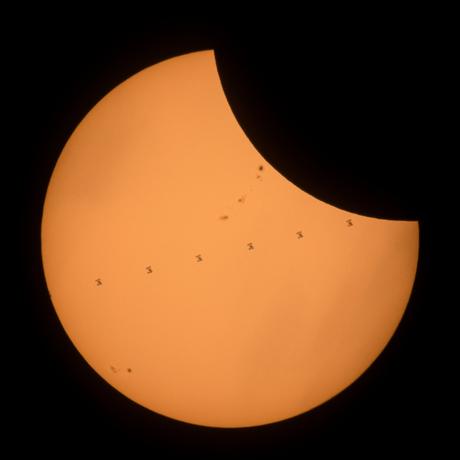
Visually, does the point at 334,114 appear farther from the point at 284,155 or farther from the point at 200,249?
the point at 200,249

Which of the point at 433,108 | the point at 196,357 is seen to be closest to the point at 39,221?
the point at 196,357

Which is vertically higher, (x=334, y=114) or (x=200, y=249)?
(x=334, y=114)

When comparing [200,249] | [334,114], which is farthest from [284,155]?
[200,249]

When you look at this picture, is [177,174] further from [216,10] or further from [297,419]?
[297,419]

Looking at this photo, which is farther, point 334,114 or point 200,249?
point 200,249
